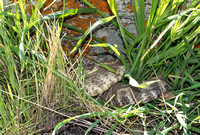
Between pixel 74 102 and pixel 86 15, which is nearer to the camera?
pixel 74 102

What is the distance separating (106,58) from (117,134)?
133cm

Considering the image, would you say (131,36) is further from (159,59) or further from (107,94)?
(107,94)

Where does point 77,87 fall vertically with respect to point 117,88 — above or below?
above

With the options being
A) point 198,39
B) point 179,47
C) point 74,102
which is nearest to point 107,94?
point 74,102

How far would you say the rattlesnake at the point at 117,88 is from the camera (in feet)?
8.38

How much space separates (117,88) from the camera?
2695 millimetres

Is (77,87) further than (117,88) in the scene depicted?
No

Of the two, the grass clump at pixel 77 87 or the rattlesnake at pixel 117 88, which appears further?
the rattlesnake at pixel 117 88

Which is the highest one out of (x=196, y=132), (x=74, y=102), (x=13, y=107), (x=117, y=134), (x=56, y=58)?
(x=56, y=58)

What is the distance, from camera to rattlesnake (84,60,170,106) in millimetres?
2553

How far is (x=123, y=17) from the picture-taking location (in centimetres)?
314

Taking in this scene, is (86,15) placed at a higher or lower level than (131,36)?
higher

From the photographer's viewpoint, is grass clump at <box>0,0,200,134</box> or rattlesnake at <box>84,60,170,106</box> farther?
rattlesnake at <box>84,60,170,106</box>

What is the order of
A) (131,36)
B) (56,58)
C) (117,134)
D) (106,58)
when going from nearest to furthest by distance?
1. (117,134)
2. (56,58)
3. (131,36)
4. (106,58)
